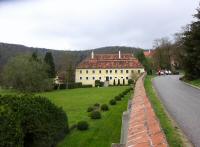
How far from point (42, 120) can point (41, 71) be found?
76.3m

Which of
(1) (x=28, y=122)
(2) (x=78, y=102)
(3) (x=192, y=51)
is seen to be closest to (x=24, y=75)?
(2) (x=78, y=102)

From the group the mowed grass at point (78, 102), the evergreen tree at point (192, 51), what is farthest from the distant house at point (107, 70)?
the evergreen tree at point (192, 51)

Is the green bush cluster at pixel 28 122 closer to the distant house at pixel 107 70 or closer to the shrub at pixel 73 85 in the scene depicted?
the shrub at pixel 73 85

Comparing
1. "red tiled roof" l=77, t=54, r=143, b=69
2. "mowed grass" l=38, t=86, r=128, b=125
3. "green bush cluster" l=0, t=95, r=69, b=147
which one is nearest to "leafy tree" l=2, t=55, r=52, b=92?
"mowed grass" l=38, t=86, r=128, b=125

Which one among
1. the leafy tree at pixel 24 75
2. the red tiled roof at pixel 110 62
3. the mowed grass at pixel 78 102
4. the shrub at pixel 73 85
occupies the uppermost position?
the red tiled roof at pixel 110 62

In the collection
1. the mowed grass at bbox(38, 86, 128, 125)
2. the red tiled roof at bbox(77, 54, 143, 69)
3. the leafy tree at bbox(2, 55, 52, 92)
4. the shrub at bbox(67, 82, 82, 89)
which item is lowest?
the mowed grass at bbox(38, 86, 128, 125)

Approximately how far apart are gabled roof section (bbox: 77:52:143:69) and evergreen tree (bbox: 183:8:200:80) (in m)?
75.2

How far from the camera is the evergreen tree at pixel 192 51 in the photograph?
4821 cm

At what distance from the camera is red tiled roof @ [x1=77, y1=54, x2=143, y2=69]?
129m

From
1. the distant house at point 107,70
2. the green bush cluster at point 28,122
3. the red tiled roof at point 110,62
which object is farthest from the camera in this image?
the red tiled roof at point 110,62

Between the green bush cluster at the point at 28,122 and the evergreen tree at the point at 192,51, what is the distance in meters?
30.8

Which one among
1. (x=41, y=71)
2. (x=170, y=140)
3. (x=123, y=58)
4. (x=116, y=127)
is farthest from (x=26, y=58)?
(x=170, y=140)

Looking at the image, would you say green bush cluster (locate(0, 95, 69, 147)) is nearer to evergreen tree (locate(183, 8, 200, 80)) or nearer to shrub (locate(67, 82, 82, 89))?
evergreen tree (locate(183, 8, 200, 80))

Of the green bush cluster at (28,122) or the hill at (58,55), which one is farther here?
the hill at (58,55)
